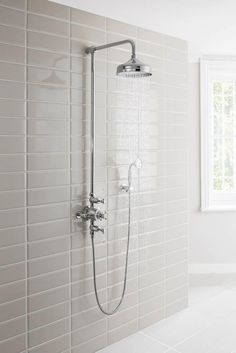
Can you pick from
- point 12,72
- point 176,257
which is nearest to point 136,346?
point 176,257

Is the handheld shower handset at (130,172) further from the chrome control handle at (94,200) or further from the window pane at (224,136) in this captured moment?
the window pane at (224,136)

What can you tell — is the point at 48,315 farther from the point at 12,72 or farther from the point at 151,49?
the point at 151,49

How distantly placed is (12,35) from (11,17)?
9 centimetres

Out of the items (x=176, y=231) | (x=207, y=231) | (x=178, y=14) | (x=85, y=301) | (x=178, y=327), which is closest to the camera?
(x=85, y=301)

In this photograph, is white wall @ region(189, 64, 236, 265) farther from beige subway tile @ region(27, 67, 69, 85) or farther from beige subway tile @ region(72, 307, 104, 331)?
beige subway tile @ region(27, 67, 69, 85)

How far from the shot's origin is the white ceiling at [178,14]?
2.33 metres

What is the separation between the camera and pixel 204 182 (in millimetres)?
Result: 3906

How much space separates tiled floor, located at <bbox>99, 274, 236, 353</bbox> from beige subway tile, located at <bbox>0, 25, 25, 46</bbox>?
6.49 feet

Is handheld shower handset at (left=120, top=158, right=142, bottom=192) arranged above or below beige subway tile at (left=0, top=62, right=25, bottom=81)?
below

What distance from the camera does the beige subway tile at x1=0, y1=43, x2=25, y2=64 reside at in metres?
1.99

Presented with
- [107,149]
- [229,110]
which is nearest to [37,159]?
[107,149]

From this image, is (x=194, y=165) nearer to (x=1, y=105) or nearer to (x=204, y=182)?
(x=204, y=182)

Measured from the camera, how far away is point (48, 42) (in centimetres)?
218

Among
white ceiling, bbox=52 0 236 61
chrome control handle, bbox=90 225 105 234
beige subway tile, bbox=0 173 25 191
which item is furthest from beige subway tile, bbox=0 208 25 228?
white ceiling, bbox=52 0 236 61
